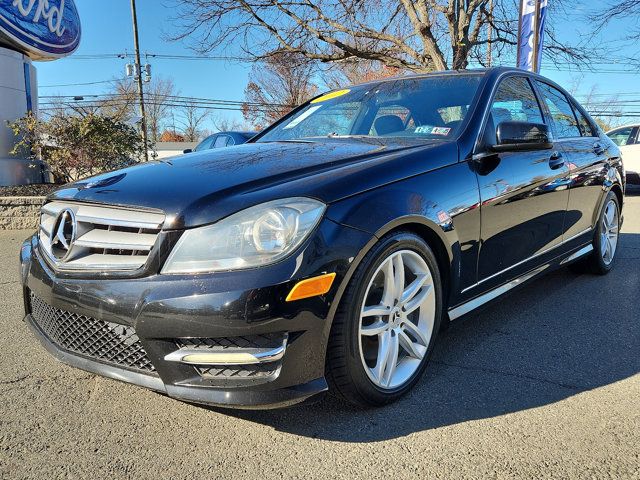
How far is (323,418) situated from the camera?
2.30 m

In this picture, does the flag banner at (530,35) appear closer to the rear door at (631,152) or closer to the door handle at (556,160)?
the rear door at (631,152)

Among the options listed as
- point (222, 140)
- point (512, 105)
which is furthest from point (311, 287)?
point (222, 140)

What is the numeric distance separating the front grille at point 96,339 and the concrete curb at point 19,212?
20.5 feet

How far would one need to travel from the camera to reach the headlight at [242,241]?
1.93 metres

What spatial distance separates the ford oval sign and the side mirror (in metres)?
11.6

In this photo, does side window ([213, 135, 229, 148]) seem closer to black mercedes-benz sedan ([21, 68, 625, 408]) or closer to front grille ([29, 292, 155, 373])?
black mercedes-benz sedan ([21, 68, 625, 408])

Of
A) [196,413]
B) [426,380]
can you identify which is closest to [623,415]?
[426,380]

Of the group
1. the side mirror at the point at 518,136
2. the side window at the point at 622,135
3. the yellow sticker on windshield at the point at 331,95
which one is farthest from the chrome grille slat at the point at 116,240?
the side window at the point at 622,135

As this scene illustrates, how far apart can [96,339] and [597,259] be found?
4142 mm

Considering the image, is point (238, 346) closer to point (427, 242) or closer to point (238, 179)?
point (238, 179)

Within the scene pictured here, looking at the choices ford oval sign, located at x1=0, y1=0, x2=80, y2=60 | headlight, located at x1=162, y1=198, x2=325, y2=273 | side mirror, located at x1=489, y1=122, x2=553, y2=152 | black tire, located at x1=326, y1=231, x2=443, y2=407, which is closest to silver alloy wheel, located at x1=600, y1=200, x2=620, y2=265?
side mirror, located at x1=489, y1=122, x2=553, y2=152

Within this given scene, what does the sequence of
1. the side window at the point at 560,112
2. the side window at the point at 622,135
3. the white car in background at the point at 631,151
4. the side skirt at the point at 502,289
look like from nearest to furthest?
the side skirt at the point at 502,289 < the side window at the point at 560,112 < the white car in background at the point at 631,151 < the side window at the point at 622,135

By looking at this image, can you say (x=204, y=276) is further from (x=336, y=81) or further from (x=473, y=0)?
(x=336, y=81)

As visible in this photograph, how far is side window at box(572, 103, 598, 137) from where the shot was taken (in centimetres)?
442
